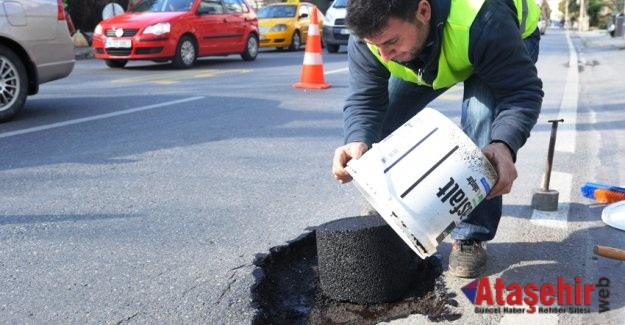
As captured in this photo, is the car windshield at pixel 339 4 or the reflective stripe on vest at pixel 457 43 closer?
the reflective stripe on vest at pixel 457 43

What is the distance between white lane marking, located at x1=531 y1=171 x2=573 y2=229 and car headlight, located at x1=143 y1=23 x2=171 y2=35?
8058 mm

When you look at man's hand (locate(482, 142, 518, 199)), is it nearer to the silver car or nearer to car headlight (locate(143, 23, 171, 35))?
the silver car

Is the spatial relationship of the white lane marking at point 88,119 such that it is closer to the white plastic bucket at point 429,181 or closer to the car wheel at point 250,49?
the white plastic bucket at point 429,181

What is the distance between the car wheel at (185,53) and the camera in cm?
1087

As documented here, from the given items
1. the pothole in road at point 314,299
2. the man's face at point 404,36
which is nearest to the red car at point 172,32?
the pothole in road at point 314,299

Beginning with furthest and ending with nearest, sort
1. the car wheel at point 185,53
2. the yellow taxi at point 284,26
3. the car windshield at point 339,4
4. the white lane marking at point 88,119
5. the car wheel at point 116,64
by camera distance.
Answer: the yellow taxi at point 284,26 → the car windshield at point 339,4 → the car wheel at point 116,64 → the car wheel at point 185,53 → the white lane marking at point 88,119

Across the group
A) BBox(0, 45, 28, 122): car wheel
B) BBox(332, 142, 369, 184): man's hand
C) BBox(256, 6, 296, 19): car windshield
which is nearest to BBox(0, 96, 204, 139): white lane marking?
BBox(0, 45, 28, 122): car wheel

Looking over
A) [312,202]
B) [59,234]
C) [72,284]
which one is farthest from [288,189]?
[72,284]

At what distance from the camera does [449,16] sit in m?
2.03

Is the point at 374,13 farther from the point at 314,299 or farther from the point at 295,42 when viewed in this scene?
→ the point at 295,42

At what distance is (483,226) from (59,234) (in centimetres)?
195

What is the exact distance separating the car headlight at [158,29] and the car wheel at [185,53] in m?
0.43

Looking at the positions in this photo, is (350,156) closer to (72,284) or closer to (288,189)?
(72,284)

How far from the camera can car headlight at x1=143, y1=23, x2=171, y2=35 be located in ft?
33.8
